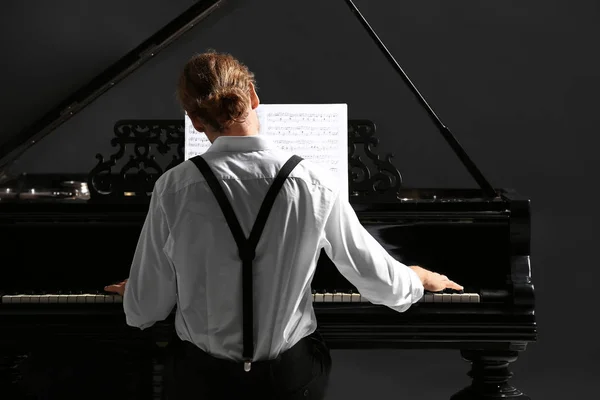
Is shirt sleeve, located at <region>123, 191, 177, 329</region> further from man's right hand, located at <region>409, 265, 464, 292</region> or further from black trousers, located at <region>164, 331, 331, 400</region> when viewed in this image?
man's right hand, located at <region>409, 265, 464, 292</region>

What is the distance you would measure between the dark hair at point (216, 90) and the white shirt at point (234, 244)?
6 centimetres

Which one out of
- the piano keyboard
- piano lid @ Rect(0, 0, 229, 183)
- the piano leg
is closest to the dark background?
piano lid @ Rect(0, 0, 229, 183)

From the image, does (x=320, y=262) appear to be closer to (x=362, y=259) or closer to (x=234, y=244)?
(x=362, y=259)

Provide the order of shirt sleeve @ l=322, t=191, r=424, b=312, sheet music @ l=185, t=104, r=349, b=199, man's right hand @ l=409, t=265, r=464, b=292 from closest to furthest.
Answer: shirt sleeve @ l=322, t=191, r=424, b=312, man's right hand @ l=409, t=265, r=464, b=292, sheet music @ l=185, t=104, r=349, b=199

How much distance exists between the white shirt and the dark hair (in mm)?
58

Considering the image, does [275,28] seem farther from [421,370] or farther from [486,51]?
[421,370]

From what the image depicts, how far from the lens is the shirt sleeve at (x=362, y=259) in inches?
78.5

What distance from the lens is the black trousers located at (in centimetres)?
196

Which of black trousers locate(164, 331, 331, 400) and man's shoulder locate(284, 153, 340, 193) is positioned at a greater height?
man's shoulder locate(284, 153, 340, 193)

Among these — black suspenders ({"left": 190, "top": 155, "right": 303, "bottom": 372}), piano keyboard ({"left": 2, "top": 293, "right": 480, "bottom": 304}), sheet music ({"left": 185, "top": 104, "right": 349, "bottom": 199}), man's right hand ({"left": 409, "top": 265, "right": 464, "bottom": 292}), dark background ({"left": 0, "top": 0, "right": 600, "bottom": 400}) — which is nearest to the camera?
black suspenders ({"left": 190, "top": 155, "right": 303, "bottom": 372})

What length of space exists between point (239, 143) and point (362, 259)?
41cm

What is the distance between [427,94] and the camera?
4508 millimetres

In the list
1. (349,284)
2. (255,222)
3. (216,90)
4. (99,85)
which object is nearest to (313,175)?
(255,222)

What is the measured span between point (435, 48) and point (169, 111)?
4.87 ft
